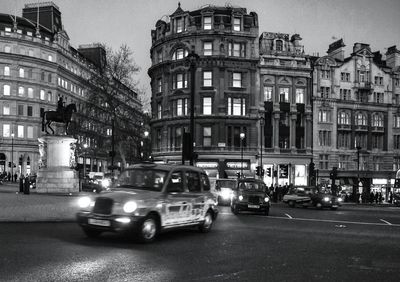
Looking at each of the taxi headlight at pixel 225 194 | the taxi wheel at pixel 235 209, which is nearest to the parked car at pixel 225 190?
the taxi headlight at pixel 225 194

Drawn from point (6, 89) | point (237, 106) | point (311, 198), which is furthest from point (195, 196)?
point (6, 89)

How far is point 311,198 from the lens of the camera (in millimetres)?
32625

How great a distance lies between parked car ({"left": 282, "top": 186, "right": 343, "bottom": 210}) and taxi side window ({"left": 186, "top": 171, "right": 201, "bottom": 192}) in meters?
20.2

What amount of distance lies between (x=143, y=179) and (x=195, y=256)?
123 inches

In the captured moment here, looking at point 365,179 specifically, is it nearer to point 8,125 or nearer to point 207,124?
point 207,124

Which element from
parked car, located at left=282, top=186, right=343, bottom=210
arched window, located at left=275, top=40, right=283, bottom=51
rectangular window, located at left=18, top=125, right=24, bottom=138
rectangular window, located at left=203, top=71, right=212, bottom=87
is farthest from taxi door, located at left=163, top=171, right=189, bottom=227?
rectangular window, located at left=18, top=125, right=24, bottom=138

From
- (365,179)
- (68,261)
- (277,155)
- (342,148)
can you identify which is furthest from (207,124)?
(68,261)

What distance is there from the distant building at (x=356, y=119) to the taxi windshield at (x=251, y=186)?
134 ft

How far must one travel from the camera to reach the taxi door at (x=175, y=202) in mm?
11711

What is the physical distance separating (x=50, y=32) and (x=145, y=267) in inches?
3236

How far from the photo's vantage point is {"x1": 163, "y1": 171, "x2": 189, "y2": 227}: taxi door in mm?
11711

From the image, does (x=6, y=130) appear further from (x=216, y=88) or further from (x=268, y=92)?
(x=268, y=92)

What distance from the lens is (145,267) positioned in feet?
26.4

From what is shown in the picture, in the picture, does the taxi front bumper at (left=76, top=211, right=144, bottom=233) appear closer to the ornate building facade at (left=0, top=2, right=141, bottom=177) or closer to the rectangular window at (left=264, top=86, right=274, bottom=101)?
the rectangular window at (left=264, top=86, right=274, bottom=101)
